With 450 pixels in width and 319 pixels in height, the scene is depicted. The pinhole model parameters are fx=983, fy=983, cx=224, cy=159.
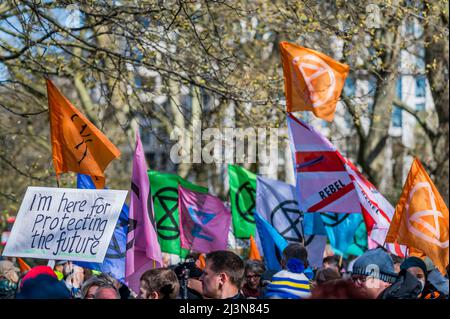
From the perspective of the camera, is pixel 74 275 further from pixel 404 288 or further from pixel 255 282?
pixel 404 288

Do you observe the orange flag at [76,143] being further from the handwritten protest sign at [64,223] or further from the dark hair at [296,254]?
the dark hair at [296,254]

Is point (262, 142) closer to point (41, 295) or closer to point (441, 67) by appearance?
point (441, 67)

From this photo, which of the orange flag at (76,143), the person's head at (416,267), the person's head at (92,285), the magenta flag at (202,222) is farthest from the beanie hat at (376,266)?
the magenta flag at (202,222)

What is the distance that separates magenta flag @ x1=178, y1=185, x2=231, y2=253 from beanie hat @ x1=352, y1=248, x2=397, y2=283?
426 centimetres

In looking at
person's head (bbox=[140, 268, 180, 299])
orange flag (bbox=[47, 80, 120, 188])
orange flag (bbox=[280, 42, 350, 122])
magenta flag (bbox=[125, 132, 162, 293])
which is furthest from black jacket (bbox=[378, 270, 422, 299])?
orange flag (bbox=[280, 42, 350, 122])

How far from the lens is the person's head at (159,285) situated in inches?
265

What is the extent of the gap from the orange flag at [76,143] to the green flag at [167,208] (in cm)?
206

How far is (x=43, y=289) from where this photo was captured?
550 centimetres

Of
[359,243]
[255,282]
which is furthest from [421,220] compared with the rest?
[359,243]

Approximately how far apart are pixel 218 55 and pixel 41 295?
7.84 metres

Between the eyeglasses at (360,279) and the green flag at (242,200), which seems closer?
the eyeglasses at (360,279)

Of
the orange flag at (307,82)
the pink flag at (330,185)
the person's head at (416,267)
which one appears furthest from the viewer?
the orange flag at (307,82)

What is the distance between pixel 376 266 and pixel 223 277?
1.64m

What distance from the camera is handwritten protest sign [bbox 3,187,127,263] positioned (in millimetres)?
8164
